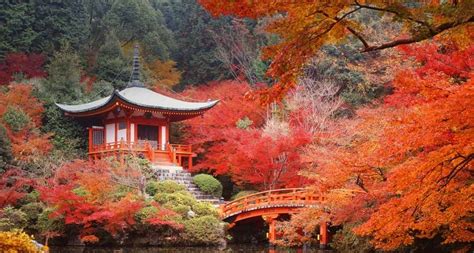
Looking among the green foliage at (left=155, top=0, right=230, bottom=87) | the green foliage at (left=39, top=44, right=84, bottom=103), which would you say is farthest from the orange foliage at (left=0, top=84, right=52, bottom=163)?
the green foliage at (left=155, top=0, right=230, bottom=87)

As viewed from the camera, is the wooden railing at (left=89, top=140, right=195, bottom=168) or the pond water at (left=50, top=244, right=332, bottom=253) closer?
the pond water at (left=50, top=244, right=332, bottom=253)

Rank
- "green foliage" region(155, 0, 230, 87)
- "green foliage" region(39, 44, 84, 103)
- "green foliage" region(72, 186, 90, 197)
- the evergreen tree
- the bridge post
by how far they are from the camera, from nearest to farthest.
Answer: "green foliage" region(72, 186, 90, 197)
the bridge post
"green foliage" region(39, 44, 84, 103)
the evergreen tree
"green foliage" region(155, 0, 230, 87)

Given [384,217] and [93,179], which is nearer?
[384,217]

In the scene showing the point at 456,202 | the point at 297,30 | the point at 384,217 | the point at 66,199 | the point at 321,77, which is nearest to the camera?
the point at 297,30

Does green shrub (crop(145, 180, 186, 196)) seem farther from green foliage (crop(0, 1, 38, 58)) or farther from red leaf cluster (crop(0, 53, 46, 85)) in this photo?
green foliage (crop(0, 1, 38, 58))

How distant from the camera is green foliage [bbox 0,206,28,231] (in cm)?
1600

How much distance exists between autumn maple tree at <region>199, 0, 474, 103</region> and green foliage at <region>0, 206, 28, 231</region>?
40.2 ft

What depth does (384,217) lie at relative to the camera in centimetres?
1080

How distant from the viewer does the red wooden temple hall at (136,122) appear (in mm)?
24109

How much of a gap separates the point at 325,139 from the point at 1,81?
16206 mm

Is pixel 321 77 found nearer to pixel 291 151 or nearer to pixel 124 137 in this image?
pixel 291 151

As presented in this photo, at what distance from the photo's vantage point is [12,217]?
16672 millimetres

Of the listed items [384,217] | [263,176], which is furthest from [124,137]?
[384,217]

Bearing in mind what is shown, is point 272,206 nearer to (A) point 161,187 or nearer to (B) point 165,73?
(A) point 161,187
